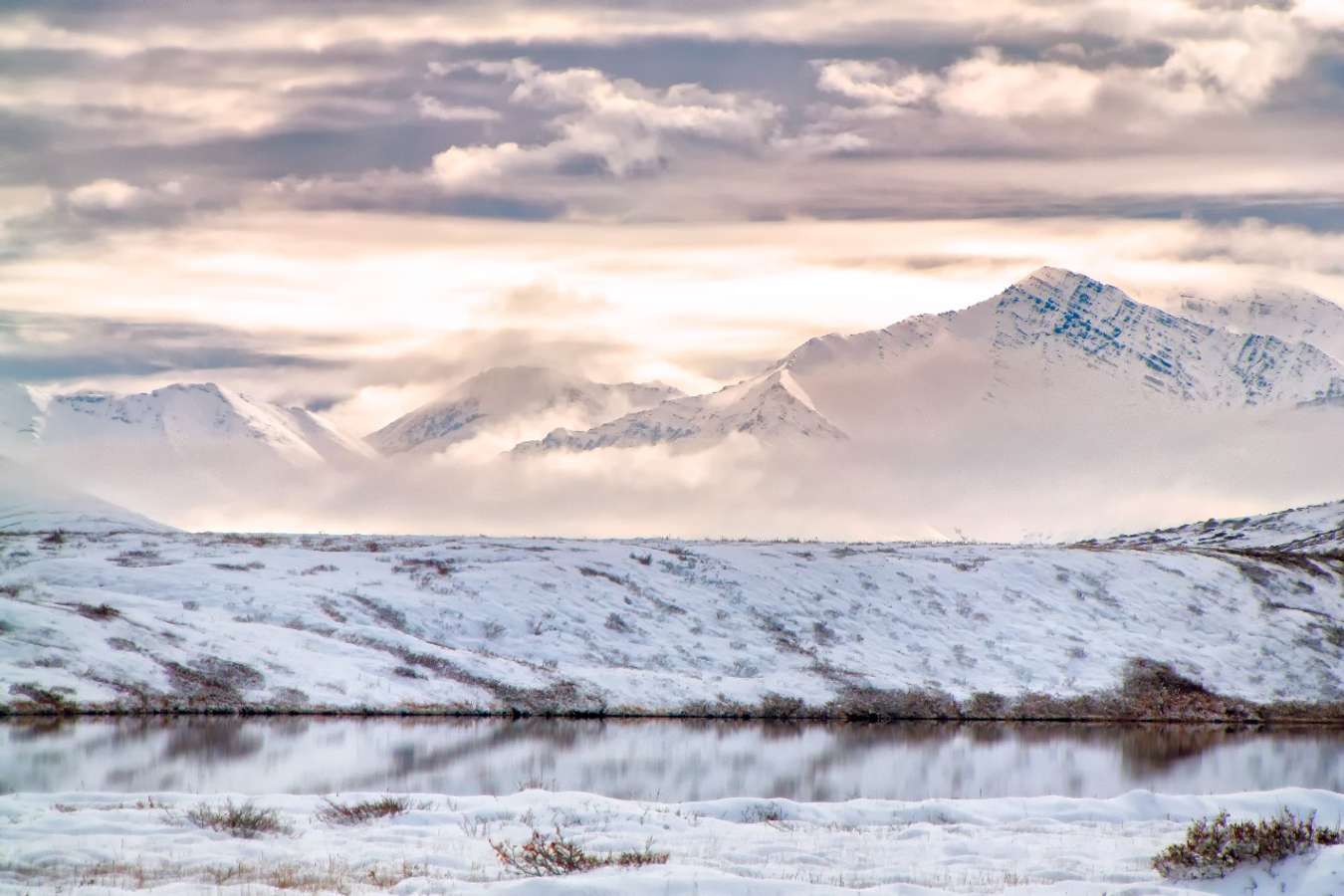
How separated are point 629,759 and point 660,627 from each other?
3045 centimetres

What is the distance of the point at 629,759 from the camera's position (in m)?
44.8

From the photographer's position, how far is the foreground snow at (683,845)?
77.6ft

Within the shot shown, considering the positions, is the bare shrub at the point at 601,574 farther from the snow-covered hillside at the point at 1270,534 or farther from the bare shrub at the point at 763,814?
the snow-covered hillside at the point at 1270,534

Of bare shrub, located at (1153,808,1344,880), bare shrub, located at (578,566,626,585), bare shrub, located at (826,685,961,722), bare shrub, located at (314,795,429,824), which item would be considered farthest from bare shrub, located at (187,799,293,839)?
bare shrub, located at (578,566,626,585)

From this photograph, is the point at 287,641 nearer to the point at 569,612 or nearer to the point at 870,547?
the point at 569,612

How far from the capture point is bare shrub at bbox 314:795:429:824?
29.6 metres

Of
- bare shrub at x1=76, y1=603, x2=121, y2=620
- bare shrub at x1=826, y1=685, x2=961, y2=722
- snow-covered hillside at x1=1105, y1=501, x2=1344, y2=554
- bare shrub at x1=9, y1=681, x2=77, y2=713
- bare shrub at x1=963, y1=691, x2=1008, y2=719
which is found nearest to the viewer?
bare shrub at x1=9, y1=681, x2=77, y2=713

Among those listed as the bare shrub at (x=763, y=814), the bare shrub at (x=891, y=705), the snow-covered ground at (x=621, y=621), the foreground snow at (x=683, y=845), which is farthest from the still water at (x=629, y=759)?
the bare shrub at (x=891, y=705)

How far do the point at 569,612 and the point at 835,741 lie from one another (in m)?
23.7

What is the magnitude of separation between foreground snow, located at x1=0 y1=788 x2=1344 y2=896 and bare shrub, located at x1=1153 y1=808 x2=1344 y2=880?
0.98 feet

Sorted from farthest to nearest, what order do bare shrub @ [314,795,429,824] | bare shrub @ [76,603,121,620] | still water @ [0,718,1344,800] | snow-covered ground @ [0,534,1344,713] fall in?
bare shrub @ [76,603,121,620]
snow-covered ground @ [0,534,1344,713]
still water @ [0,718,1344,800]
bare shrub @ [314,795,429,824]

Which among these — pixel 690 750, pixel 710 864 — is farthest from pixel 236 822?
pixel 690 750

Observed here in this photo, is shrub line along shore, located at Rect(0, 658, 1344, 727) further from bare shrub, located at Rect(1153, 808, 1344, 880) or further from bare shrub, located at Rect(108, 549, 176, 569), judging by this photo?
bare shrub, located at Rect(1153, 808, 1344, 880)

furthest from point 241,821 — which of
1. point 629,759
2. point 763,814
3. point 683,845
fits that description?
point 629,759
